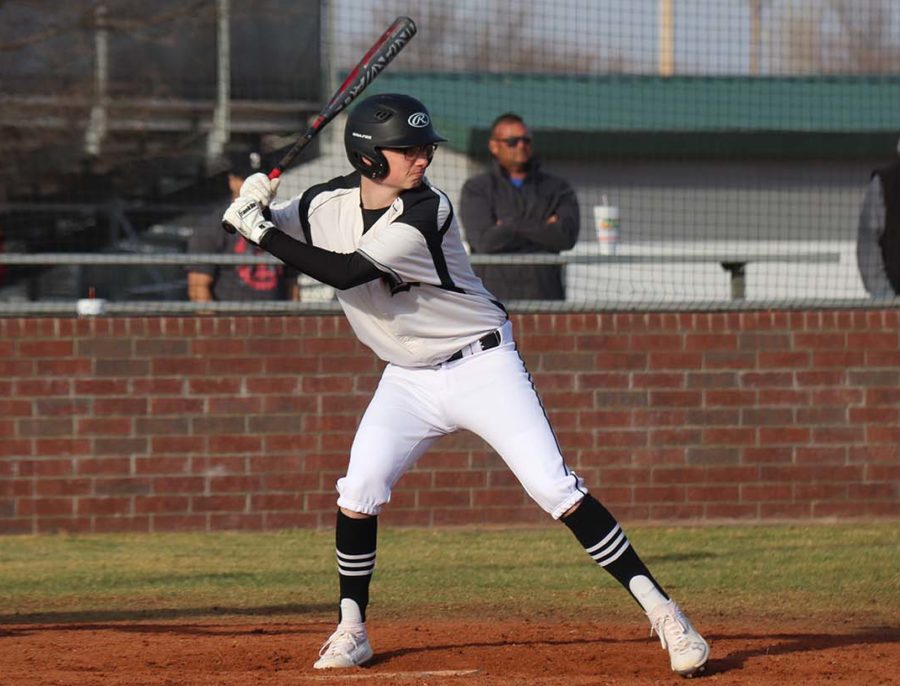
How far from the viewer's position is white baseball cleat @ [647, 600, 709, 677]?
5.23 m

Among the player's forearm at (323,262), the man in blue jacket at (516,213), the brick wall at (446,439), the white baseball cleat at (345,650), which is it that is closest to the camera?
the player's forearm at (323,262)

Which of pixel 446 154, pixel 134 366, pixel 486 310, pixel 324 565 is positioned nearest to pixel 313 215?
pixel 486 310

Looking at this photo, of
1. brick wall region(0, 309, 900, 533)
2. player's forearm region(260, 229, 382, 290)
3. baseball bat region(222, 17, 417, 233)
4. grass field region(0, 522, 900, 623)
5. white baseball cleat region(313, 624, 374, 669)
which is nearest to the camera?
player's forearm region(260, 229, 382, 290)

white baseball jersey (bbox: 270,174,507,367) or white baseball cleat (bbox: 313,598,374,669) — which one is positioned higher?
white baseball jersey (bbox: 270,174,507,367)

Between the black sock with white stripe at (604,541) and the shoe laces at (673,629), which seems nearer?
the shoe laces at (673,629)

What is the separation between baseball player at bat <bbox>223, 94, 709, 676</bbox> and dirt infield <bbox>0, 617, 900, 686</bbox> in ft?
0.82

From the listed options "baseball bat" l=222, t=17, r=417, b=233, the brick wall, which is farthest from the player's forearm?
the brick wall

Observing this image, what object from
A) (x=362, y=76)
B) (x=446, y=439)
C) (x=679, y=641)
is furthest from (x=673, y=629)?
(x=446, y=439)

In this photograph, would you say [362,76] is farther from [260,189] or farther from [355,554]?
[355,554]

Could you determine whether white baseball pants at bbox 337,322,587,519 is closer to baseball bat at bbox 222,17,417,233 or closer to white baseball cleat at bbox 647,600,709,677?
white baseball cleat at bbox 647,600,709,677

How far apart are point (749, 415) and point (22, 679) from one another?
5.36 metres

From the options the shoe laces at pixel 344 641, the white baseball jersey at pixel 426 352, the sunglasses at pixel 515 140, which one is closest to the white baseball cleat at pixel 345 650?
the shoe laces at pixel 344 641

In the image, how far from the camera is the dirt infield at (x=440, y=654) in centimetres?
525

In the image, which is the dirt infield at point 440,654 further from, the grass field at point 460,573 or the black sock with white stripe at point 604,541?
the grass field at point 460,573
